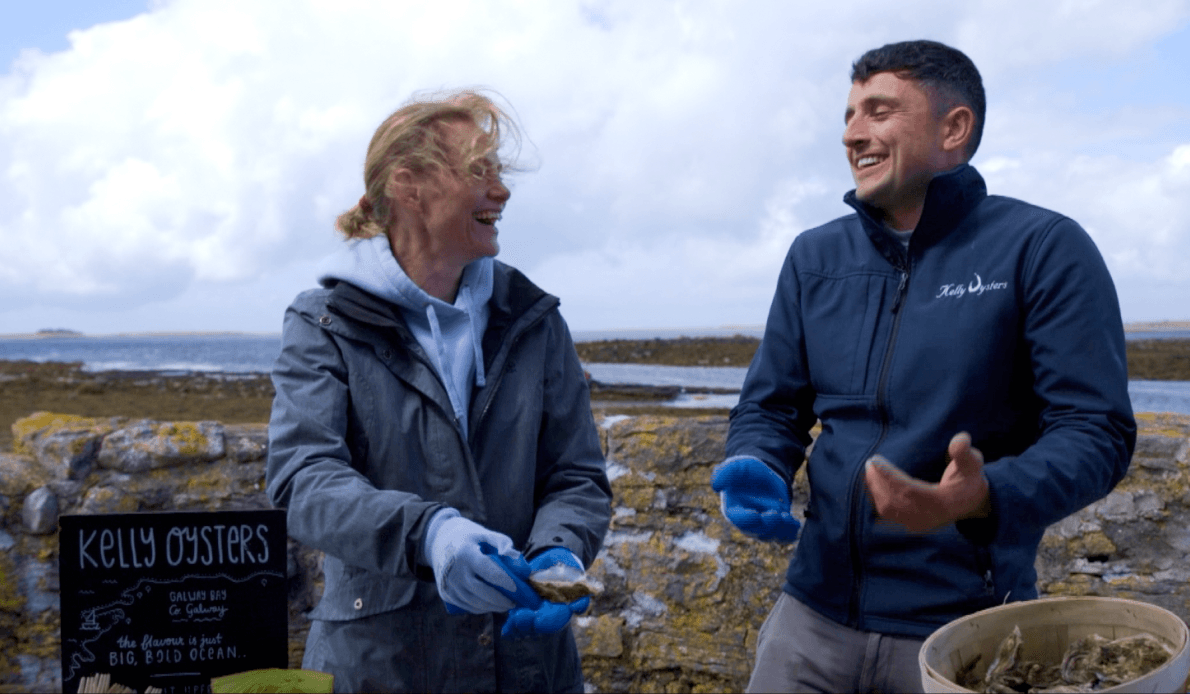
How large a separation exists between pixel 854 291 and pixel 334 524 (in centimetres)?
106

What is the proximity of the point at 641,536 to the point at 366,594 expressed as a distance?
1433mm

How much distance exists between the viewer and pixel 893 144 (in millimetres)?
1694

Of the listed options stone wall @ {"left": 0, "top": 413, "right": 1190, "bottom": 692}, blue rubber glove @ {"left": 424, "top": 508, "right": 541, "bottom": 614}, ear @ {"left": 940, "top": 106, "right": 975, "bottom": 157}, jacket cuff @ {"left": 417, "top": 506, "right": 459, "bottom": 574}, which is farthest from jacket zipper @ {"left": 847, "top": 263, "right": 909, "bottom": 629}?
stone wall @ {"left": 0, "top": 413, "right": 1190, "bottom": 692}

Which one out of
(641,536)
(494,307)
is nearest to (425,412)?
(494,307)

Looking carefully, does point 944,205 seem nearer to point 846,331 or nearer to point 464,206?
point 846,331

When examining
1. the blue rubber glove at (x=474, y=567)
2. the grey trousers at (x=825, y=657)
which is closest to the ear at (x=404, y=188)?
the blue rubber glove at (x=474, y=567)

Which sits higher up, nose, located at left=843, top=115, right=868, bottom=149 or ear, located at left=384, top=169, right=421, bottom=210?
nose, located at left=843, top=115, right=868, bottom=149

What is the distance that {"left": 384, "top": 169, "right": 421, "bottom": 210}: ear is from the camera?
173 cm

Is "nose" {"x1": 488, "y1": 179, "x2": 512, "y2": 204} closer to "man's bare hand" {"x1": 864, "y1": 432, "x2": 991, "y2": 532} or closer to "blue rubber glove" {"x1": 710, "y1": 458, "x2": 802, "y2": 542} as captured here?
"blue rubber glove" {"x1": 710, "y1": 458, "x2": 802, "y2": 542}

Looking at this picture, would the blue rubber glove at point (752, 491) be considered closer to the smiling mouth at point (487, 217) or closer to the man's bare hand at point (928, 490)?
the man's bare hand at point (928, 490)

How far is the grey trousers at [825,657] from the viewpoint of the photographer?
1660 mm

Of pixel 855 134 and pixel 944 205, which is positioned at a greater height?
pixel 855 134

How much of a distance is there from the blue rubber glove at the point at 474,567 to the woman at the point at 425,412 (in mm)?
65

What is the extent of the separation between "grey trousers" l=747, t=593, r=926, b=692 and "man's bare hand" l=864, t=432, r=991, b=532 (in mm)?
517
